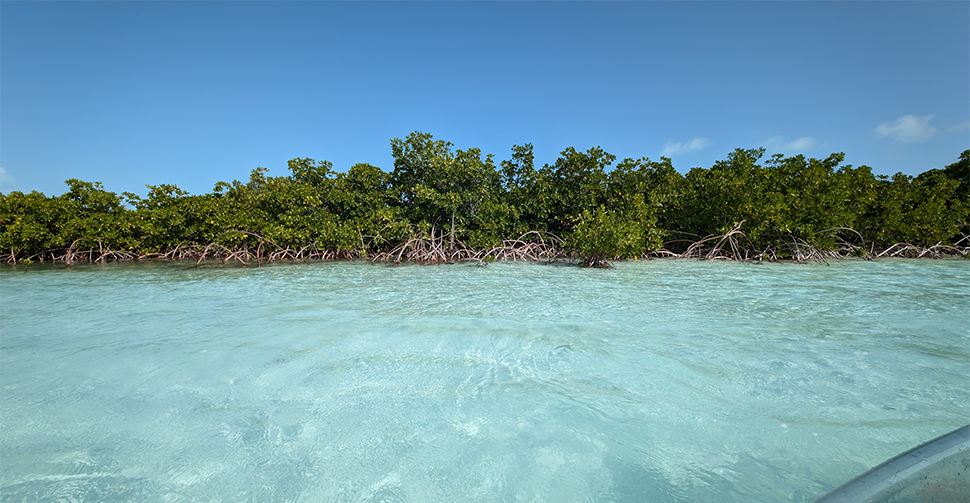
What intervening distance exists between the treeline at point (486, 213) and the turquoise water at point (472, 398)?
5.26 metres

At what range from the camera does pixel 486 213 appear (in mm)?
10055

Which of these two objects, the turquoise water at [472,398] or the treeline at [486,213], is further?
the treeline at [486,213]

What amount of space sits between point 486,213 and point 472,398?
8164 millimetres

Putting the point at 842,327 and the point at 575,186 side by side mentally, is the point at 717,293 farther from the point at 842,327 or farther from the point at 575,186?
the point at 575,186

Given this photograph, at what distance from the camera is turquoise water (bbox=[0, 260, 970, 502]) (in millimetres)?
1458

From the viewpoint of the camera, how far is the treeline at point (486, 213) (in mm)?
9055

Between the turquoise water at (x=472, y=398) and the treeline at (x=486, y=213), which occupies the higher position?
the treeline at (x=486, y=213)

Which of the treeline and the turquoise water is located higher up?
the treeline

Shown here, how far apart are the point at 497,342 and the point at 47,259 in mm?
13285

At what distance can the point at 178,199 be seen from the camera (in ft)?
32.9

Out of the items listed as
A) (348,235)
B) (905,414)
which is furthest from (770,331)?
(348,235)

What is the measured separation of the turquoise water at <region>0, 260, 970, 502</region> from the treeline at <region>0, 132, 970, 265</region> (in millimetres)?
5264

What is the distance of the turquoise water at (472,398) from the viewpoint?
1.46 metres

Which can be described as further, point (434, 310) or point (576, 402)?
point (434, 310)
